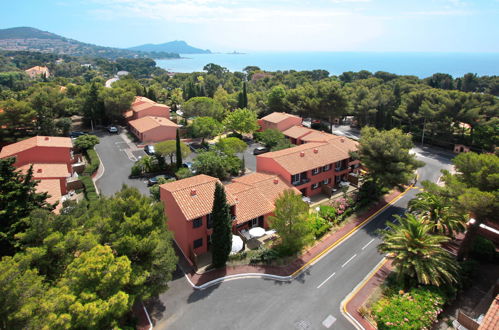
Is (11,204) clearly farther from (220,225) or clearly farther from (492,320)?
(492,320)

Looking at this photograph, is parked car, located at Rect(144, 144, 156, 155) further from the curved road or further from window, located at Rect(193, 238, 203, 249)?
the curved road

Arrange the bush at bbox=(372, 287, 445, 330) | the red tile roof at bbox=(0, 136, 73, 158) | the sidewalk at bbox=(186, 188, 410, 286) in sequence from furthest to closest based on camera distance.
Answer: the red tile roof at bbox=(0, 136, 73, 158), the sidewalk at bbox=(186, 188, 410, 286), the bush at bbox=(372, 287, 445, 330)

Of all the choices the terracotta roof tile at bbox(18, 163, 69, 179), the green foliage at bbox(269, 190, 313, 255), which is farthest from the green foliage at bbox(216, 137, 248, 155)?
the terracotta roof tile at bbox(18, 163, 69, 179)

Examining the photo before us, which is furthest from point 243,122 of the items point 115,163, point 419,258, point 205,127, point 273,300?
point 419,258

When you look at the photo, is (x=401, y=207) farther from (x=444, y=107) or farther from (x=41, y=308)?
(x=41, y=308)

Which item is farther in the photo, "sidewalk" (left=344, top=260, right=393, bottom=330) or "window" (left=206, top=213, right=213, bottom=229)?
"window" (left=206, top=213, right=213, bottom=229)

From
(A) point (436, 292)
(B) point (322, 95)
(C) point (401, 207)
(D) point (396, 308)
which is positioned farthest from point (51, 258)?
(B) point (322, 95)

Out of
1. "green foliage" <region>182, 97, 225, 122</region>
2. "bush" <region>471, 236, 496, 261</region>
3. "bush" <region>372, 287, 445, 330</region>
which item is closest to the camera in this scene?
"bush" <region>372, 287, 445, 330</region>
